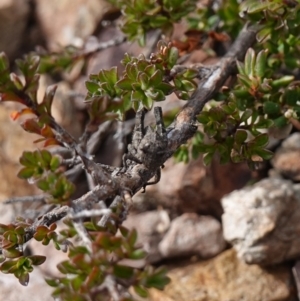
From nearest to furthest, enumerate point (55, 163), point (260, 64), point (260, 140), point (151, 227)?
point (55, 163), point (260, 140), point (260, 64), point (151, 227)

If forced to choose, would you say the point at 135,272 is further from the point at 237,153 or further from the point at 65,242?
the point at 237,153

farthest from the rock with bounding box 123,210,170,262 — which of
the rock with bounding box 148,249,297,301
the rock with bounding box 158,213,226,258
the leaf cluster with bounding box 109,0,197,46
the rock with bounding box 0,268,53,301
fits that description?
the leaf cluster with bounding box 109,0,197,46

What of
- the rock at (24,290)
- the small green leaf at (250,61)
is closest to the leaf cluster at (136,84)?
the small green leaf at (250,61)

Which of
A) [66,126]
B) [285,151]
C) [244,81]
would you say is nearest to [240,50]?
[244,81]

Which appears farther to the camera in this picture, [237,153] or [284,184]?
[284,184]

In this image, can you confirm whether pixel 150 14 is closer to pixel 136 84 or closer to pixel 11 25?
pixel 136 84

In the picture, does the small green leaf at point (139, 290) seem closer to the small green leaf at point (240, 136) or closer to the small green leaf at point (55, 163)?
the small green leaf at point (55, 163)

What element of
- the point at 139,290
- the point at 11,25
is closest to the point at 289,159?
the point at 139,290

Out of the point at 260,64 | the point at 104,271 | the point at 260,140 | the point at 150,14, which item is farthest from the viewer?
the point at 150,14
